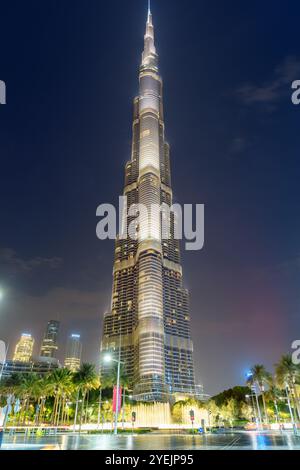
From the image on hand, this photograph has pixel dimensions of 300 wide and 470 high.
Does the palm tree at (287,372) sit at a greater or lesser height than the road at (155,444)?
greater

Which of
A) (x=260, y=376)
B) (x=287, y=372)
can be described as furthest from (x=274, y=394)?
(x=287, y=372)

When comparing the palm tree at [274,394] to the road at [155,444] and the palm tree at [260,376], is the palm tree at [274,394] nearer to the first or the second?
the palm tree at [260,376]

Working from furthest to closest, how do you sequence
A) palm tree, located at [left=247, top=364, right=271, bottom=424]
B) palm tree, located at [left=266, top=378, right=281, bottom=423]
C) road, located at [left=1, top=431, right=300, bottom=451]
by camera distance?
palm tree, located at [left=266, top=378, right=281, bottom=423] < palm tree, located at [left=247, top=364, right=271, bottom=424] < road, located at [left=1, top=431, right=300, bottom=451]

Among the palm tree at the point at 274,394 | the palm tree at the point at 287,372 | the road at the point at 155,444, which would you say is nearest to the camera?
the road at the point at 155,444

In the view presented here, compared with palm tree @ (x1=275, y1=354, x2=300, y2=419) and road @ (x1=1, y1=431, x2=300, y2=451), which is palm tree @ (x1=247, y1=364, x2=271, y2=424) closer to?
palm tree @ (x1=275, y1=354, x2=300, y2=419)

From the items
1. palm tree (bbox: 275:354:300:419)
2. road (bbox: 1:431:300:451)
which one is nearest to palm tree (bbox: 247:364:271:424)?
palm tree (bbox: 275:354:300:419)

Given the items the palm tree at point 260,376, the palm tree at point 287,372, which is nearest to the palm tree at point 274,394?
the palm tree at point 260,376

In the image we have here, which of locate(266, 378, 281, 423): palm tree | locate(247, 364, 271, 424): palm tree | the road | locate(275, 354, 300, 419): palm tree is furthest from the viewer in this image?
locate(266, 378, 281, 423): palm tree

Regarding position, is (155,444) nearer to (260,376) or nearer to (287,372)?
(287,372)

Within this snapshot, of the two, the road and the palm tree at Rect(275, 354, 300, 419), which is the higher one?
the palm tree at Rect(275, 354, 300, 419)

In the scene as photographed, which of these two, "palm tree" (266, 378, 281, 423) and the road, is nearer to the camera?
the road

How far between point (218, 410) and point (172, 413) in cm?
4258
